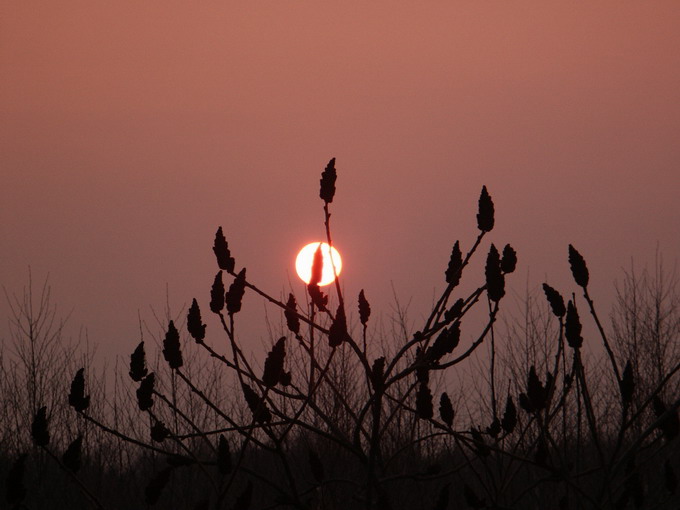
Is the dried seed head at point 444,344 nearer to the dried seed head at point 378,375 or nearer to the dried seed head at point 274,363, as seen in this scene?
the dried seed head at point 378,375

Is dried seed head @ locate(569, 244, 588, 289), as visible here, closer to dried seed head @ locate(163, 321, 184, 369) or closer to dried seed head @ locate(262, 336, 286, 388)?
dried seed head @ locate(262, 336, 286, 388)

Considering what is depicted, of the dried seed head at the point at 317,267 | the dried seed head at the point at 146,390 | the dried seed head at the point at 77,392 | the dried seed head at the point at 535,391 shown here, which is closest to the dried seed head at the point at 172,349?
the dried seed head at the point at 146,390

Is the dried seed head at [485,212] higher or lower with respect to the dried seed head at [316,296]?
higher

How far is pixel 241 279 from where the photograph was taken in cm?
267

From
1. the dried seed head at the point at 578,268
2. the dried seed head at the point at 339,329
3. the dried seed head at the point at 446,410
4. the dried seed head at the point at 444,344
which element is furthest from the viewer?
the dried seed head at the point at 446,410

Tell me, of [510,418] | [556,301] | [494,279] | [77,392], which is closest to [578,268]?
[556,301]

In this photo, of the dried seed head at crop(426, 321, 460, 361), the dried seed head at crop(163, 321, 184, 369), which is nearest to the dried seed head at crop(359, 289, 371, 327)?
the dried seed head at crop(426, 321, 460, 361)

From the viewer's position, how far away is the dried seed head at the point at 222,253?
2744 millimetres

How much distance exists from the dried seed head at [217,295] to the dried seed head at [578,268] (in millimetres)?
1056

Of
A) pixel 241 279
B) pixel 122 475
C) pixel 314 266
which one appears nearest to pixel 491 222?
pixel 314 266

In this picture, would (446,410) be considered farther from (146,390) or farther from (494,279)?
(146,390)

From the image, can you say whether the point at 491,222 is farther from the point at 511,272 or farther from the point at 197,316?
the point at 197,316

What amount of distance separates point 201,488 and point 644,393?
5.80 meters

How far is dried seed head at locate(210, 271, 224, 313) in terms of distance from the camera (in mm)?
2740
